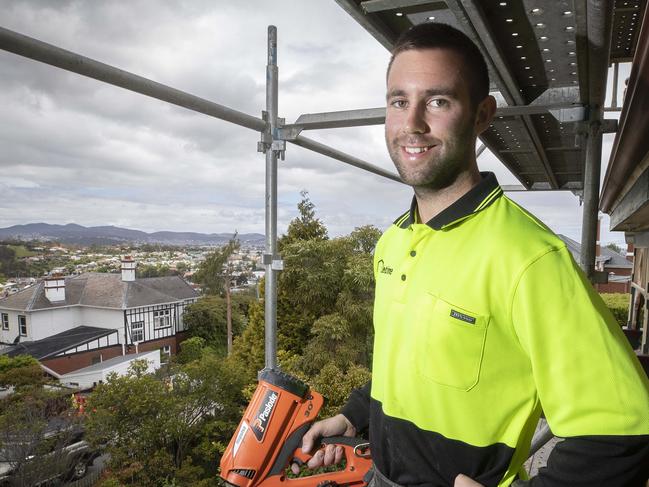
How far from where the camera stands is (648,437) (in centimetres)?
67

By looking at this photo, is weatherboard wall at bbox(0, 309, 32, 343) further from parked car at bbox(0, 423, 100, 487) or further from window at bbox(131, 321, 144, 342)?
parked car at bbox(0, 423, 100, 487)

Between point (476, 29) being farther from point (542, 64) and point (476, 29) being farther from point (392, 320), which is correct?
point (392, 320)

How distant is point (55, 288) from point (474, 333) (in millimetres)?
17417

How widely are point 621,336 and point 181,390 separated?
10.4 meters

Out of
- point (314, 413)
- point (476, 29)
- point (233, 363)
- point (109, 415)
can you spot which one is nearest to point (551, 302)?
point (476, 29)

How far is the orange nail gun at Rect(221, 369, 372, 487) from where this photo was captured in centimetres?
146

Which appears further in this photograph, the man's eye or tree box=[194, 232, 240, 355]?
tree box=[194, 232, 240, 355]

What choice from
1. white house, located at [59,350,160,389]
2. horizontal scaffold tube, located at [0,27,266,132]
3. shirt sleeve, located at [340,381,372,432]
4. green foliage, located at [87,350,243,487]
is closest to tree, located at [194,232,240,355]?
white house, located at [59,350,160,389]

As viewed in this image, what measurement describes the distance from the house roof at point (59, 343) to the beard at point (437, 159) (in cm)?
1391

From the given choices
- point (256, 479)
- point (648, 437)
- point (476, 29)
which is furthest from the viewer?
point (256, 479)

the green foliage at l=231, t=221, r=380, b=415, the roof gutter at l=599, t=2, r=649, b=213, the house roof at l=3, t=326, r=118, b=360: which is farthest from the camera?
the green foliage at l=231, t=221, r=380, b=415

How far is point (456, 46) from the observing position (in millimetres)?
916

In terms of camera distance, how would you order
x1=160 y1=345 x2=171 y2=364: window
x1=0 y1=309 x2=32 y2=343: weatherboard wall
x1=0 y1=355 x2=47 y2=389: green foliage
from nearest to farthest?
x1=0 y1=355 x2=47 y2=389: green foliage < x1=0 y1=309 x2=32 y2=343: weatherboard wall < x1=160 y1=345 x2=171 y2=364: window

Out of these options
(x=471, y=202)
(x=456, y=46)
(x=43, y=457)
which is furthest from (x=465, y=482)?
(x=43, y=457)
